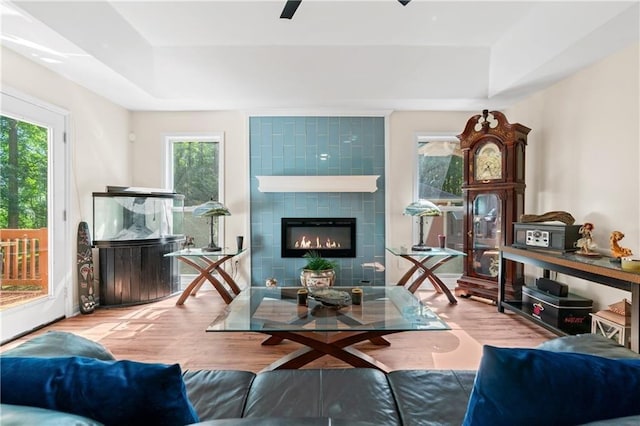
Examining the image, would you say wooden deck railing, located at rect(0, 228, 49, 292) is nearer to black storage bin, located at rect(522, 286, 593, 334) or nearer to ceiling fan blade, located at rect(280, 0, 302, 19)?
ceiling fan blade, located at rect(280, 0, 302, 19)

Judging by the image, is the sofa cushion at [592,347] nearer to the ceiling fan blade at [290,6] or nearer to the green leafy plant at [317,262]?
the ceiling fan blade at [290,6]

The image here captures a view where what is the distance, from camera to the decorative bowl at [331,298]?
2.41 meters

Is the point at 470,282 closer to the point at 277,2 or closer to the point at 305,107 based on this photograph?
the point at 305,107

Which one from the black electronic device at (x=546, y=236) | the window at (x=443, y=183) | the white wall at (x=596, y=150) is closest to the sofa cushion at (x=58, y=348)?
the black electronic device at (x=546, y=236)

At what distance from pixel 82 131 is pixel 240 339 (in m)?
3.03

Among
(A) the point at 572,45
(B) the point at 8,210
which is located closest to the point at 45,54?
(B) the point at 8,210

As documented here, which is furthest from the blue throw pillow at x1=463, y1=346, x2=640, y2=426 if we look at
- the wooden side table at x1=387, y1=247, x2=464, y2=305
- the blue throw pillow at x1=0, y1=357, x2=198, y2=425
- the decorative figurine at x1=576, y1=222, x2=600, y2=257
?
the wooden side table at x1=387, y1=247, x2=464, y2=305

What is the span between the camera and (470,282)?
395cm

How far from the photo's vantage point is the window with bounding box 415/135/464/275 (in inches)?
179

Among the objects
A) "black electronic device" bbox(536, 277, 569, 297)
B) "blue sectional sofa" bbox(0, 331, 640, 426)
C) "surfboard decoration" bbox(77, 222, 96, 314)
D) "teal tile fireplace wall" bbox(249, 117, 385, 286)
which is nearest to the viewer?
"blue sectional sofa" bbox(0, 331, 640, 426)

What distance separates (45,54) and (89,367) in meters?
3.32

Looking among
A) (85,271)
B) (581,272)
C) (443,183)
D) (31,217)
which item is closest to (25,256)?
(31,217)

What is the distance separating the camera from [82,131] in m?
3.61

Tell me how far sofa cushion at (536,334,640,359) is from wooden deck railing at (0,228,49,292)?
13.0 ft
